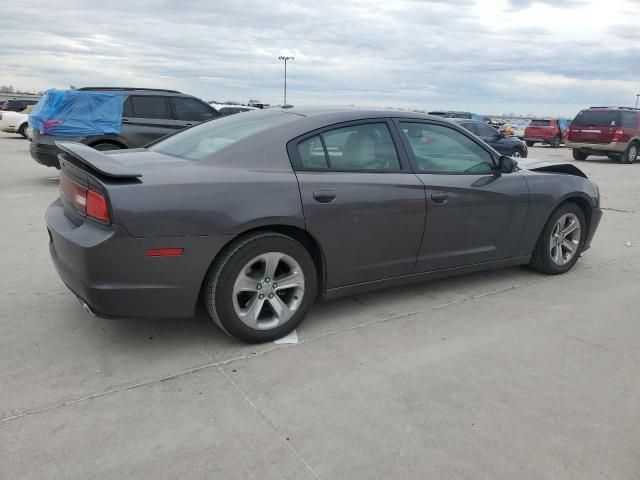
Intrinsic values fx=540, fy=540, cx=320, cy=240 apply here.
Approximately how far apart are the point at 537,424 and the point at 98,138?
8350mm

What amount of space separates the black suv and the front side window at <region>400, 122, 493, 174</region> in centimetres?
649

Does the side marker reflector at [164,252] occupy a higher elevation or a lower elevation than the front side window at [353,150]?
lower

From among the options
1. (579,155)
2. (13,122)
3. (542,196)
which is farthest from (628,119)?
(13,122)

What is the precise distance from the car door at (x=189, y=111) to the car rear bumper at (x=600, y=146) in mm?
13280

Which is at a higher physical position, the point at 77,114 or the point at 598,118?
the point at 598,118

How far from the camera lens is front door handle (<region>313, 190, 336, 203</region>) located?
3359 mm

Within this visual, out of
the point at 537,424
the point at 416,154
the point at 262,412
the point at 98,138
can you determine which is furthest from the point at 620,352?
the point at 98,138

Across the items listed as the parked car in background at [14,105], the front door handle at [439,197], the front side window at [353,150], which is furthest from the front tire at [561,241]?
the parked car in background at [14,105]

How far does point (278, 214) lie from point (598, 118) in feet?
58.7

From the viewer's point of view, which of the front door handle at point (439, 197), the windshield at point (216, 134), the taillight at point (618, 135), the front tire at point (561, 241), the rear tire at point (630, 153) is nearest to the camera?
the windshield at point (216, 134)

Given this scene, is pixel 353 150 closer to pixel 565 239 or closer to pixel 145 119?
pixel 565 239

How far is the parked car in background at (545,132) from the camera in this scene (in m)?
25.0

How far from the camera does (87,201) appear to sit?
9.71 ft

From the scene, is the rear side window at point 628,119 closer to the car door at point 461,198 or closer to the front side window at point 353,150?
the car door at point 461,198
